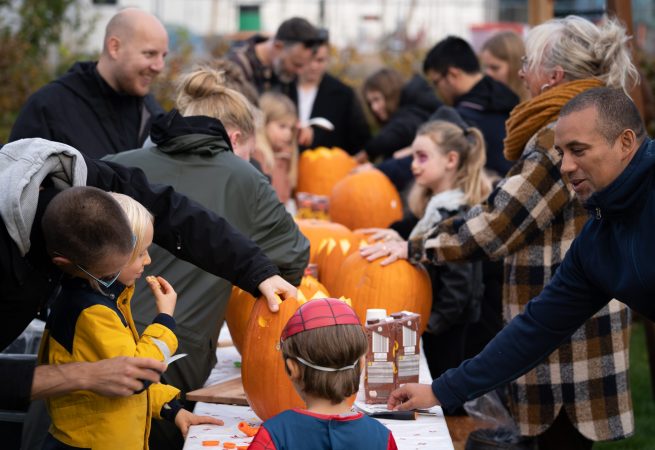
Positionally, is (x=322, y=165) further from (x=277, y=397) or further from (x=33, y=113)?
(x=277, y=397)

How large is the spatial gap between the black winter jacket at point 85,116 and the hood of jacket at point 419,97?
122 inches

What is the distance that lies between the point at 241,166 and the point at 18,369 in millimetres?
1490

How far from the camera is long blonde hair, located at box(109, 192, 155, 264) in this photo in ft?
9.74

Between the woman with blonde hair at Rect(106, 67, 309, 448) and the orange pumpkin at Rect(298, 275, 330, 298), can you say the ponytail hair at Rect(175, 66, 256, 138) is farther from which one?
the orange pumpkin at Rect(298, 275, 330, 298)

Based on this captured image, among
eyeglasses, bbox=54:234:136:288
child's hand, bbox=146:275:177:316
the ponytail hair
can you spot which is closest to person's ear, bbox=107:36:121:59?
the ponytail hair

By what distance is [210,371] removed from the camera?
4.14 metres

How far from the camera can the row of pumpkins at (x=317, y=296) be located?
3.47m

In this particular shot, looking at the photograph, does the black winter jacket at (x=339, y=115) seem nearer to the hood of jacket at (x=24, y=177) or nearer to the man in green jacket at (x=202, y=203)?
the man in green jacket at (x=202, y=203)

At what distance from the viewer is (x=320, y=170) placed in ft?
26.1

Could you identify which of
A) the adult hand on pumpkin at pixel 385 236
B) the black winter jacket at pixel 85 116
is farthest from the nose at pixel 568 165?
the black winter jacket at pixel 85 116

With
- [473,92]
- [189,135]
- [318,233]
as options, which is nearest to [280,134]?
[473,92]

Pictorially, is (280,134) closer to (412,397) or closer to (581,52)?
(581,52)

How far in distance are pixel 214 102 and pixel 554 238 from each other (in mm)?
1566

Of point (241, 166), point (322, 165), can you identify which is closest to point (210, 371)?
point (241, 166)
